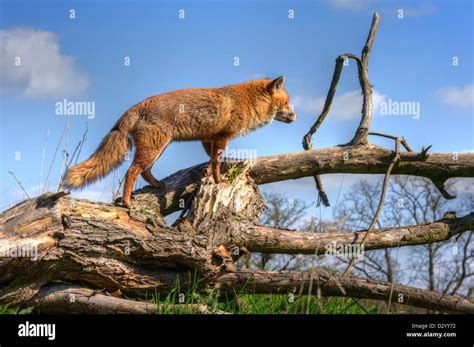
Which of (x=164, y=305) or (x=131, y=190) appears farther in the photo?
(x=131, y=190)

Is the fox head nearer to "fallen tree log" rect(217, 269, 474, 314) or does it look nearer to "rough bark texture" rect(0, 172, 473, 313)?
"rough bark texture" rect(0, 172, 473, 313)

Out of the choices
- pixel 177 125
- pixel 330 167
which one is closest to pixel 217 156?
pixel 177 125

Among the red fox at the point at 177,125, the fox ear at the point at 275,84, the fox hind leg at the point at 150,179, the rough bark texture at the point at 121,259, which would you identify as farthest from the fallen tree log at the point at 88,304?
the fox ear at the point at 275,84

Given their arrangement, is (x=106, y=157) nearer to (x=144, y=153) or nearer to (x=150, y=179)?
(x=144, y=153)

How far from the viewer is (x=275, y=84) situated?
898 cm

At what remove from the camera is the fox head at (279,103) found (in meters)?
9.02

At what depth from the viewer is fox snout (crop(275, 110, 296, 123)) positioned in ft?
30.5

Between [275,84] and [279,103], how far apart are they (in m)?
0.36

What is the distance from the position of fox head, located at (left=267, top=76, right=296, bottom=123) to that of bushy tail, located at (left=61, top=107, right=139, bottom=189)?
262 cm
